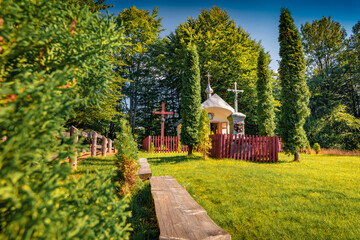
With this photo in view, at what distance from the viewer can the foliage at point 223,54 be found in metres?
24.3

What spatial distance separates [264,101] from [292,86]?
17.7 feet

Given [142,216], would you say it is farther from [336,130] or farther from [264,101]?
[336,130]

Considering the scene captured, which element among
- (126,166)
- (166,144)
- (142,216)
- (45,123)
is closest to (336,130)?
(166,144)

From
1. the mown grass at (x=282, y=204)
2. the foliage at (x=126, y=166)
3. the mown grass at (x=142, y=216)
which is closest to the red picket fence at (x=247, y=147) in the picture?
the mown grass at (x=282, y=204)

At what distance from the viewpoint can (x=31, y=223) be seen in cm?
79

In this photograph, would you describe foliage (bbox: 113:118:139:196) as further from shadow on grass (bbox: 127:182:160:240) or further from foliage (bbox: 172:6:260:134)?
Result: foliage (bbox: 172:6:260:134)

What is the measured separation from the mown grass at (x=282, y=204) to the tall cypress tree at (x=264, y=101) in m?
9.65

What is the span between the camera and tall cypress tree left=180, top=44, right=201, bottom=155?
11.4 metres

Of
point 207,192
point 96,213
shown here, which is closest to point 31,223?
point 96,213

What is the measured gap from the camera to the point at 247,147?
10195 millimetres

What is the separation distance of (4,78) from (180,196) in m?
2.66

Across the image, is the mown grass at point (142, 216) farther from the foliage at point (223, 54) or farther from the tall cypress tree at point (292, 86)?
the foliage at point (223, 54)

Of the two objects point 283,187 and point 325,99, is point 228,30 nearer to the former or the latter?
point 325,99

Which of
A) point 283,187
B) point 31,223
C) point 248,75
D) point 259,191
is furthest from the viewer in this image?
point 248,75
